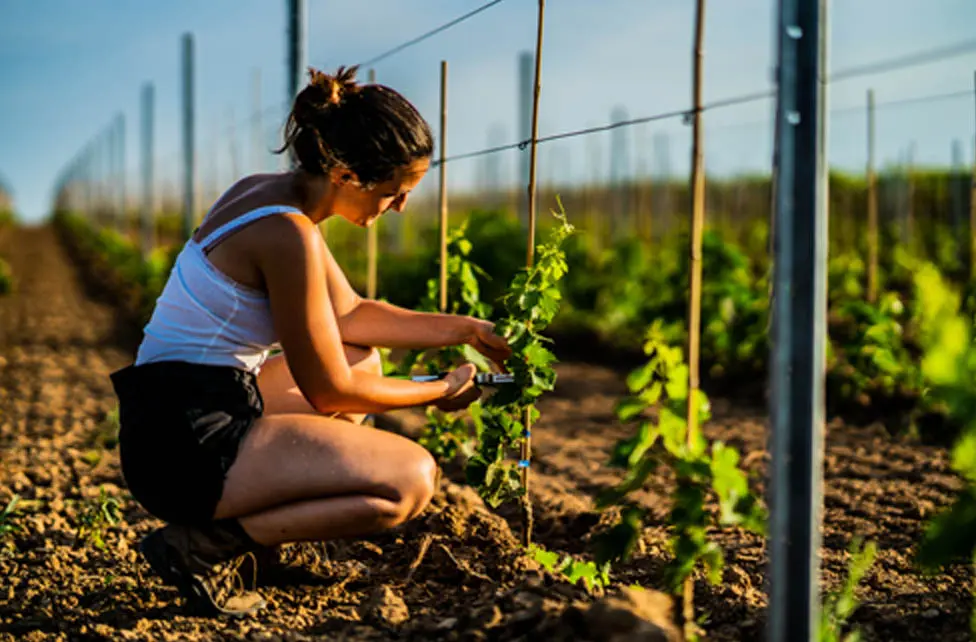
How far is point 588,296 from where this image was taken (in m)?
8.42

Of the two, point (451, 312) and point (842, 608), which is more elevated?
point (451, 312)

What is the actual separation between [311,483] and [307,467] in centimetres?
4

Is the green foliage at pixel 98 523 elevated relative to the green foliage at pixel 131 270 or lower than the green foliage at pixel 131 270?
lower

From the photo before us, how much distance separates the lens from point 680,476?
202cm

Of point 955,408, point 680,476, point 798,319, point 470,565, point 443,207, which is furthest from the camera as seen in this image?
point 443,207

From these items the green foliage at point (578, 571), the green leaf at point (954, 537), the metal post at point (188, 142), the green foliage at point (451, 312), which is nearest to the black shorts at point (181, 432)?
the green foliage at point (578, 571)

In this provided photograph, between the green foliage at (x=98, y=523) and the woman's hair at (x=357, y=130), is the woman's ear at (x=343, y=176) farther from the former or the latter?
the green foliage at (x=98, y=523)

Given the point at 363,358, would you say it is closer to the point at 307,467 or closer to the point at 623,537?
the point at 307,467

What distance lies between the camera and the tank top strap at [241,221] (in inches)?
93.3

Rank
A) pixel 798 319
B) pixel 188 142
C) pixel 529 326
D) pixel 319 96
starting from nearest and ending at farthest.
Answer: pixel 798 319
pixel 319 96
pixel 529 326
pixel 188 142

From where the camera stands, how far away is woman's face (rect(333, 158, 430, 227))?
2459 mm

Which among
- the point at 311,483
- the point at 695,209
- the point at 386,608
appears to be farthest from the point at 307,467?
the point at 695,209

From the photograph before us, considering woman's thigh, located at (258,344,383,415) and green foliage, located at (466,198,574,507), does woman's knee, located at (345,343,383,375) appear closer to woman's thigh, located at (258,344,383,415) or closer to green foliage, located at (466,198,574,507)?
woman's thigh, located at (258,344,383,415)

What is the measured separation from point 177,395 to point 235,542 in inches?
15.2
